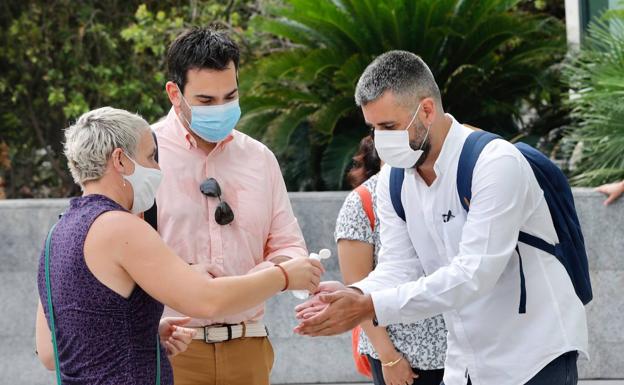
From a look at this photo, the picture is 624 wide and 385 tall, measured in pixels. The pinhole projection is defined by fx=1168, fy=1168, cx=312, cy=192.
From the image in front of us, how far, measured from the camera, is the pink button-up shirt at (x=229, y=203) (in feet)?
14.0

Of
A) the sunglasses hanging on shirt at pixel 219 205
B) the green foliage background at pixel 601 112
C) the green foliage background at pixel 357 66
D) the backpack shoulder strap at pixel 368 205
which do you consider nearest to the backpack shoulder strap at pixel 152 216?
the sunglasses hanging on shirt at pixel 219 205

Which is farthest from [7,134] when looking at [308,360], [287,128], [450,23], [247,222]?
[247,222]

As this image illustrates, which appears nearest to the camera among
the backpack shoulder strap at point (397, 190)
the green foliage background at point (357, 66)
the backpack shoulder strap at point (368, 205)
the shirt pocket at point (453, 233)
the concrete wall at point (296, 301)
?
the shirt pocket at point (453, 233)

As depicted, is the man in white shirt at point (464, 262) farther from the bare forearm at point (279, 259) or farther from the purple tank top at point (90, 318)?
the purple tank top at point (90, 318)

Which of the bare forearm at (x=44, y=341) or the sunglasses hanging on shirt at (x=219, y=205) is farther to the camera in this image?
the sunglasses hanging on shirt at (x=219, y=205)

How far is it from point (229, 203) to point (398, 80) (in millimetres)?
825

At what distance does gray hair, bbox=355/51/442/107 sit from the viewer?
401 cm

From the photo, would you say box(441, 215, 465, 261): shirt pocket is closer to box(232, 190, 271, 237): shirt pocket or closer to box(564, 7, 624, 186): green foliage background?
box(232, 190, 271, 237): shirt pocket

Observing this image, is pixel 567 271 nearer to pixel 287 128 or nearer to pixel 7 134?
pixel 287 128

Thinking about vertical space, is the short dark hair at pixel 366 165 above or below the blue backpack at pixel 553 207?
below

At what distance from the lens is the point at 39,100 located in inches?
554

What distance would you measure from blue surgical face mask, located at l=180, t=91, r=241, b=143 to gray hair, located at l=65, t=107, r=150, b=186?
2.37 feet

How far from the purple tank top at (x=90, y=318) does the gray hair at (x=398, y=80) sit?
1.03m

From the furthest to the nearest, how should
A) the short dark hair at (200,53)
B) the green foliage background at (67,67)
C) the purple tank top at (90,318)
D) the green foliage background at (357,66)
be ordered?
1. the green foliage background at (67,67)
2. the green foliage background at (357,66)
3. the short dark hair at (200,53)
4. the purple tank top at (90,318)
